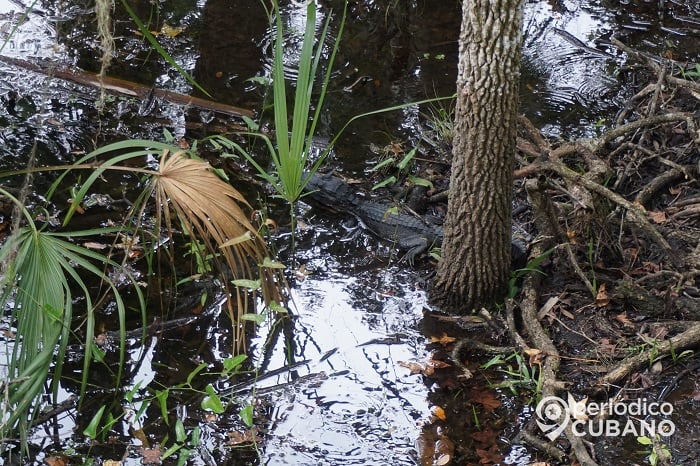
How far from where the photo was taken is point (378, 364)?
417cm

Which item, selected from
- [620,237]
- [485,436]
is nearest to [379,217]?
[620,237]

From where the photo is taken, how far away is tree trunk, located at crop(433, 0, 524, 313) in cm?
376

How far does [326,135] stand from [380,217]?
3.82 ft

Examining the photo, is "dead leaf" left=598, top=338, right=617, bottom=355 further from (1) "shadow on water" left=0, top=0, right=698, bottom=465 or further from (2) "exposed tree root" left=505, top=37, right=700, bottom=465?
(1) "shadow on water" left=0, top=0, right=698, bottom=465

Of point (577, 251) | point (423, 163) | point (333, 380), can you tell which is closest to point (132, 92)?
point (423, 163)

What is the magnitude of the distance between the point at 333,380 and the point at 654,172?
2808 mm

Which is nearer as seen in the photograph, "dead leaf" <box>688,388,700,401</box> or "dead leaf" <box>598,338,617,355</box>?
"dead leaf" <box>688,388,700,401</box>

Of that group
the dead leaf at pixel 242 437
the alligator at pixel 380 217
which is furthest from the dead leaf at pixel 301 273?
the dead leaf at pixel 242 437

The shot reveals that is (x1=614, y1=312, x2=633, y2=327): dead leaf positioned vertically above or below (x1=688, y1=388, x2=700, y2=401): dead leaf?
above

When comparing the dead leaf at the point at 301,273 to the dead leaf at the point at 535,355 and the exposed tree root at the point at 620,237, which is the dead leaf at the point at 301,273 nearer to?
the exposed tree root at the point at 620,237

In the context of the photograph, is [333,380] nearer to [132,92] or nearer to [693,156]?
[693,156]

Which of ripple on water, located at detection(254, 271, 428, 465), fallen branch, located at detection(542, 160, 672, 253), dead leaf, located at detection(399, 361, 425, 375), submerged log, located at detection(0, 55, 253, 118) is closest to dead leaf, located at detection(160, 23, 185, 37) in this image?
submerged log, located at detection(0, 55, 253, 118)

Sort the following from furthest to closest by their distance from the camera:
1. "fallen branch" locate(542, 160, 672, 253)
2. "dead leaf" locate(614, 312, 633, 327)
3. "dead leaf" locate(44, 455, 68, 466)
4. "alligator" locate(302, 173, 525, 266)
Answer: "alligator" locate(302, 173, 525, 266), "fallen branch" locate(542, 160, 672, 253), "dead leaf" locate(614, 312, 633, 327), "dead leaf" locate(44, 455, 68, 466)

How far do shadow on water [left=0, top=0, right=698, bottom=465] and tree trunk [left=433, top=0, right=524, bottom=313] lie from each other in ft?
1.38
